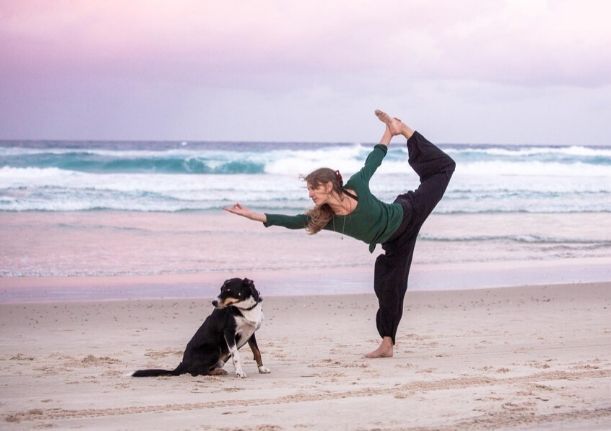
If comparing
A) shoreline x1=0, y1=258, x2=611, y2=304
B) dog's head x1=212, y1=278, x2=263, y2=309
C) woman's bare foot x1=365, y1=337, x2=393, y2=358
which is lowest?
shoreline x1=0, y1=258, x2=611, y2=304

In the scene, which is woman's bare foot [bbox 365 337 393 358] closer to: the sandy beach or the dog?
the sandy beach

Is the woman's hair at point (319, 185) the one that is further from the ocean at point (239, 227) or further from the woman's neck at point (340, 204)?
the ocean at point (239, 227)

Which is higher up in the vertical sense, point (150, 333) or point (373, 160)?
point (373, 160)

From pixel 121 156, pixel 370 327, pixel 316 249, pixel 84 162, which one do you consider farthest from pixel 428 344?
pixel 121 156

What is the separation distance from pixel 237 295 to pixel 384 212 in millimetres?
1244

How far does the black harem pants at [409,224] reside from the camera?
708 cm

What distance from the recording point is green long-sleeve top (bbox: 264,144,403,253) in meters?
6.70

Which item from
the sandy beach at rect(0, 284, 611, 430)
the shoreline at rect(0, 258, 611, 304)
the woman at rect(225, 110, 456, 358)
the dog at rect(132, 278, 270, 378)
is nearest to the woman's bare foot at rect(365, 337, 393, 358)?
the woman at rect(225, 110, 456, 358)

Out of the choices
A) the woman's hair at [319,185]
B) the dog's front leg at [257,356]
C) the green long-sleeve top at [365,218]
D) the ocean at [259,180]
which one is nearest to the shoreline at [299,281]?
the dog's front leg at [257,356]

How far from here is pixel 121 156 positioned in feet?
148

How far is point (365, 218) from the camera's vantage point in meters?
6.74

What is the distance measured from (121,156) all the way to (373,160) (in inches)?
1546

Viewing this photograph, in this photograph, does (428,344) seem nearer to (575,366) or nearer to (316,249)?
(575,366)

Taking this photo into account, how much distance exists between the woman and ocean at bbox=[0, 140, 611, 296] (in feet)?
1.05
